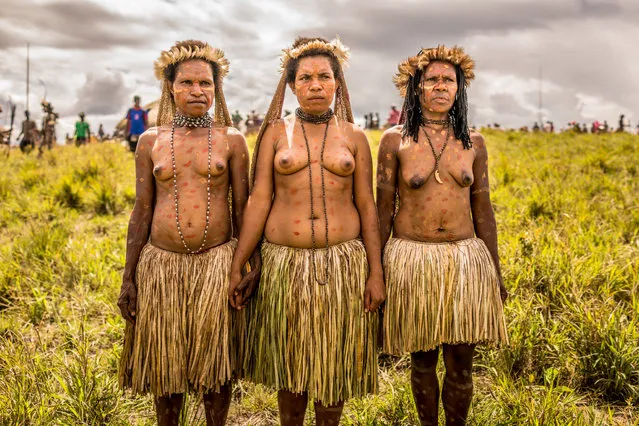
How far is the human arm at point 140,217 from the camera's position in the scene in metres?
2.40

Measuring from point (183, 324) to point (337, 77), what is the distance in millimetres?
1359

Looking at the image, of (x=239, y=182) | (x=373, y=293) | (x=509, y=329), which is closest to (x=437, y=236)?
(x=373, y=293)

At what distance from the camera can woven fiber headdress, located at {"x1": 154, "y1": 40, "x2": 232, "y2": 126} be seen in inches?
95.2

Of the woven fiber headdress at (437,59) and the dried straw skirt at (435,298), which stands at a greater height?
A: the woven fiber headdress at (437,59)

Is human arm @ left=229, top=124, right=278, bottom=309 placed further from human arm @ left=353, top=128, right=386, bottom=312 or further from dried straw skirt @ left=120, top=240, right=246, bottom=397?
human arm @ left=353, top=128, right=386, bottom=312

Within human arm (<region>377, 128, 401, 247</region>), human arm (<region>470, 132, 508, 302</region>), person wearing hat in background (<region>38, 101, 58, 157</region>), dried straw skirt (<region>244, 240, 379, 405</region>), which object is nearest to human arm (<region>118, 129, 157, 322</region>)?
dried straw skirt (<region>244, 240, 379, 405</region>)

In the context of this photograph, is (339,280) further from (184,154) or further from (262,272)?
(184,154)

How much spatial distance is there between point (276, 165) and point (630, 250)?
3.35 m

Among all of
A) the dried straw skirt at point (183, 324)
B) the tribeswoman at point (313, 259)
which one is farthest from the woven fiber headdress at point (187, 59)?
the dried straw skirt at point (183, 324)

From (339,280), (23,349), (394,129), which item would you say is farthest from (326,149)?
(23,349)

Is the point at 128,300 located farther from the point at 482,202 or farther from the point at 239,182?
the point at 482,202

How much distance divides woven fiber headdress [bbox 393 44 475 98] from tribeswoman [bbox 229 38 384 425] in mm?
354

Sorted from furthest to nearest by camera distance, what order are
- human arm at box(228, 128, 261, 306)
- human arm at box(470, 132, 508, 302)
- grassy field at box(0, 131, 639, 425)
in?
grassy field at box(0, 131, 639, 425)
human arm at box(470, 132, 508, 302)
human arm at box(228, 128, 261, 306)

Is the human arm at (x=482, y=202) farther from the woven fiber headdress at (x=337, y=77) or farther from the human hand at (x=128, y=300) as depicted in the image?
the human hand at (x=128, y=300)
